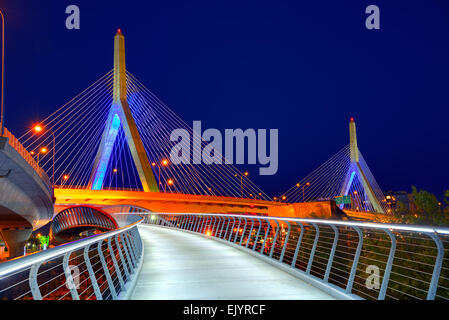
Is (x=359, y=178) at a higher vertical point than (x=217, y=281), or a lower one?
lower

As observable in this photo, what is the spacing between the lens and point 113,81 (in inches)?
1624

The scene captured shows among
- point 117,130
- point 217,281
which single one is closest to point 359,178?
point 117,130

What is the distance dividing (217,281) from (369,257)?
9.16 metres

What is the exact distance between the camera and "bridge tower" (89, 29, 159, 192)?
38906mm

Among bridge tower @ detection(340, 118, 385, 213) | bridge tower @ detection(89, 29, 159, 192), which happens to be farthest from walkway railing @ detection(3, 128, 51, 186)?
bridge tower @ detection(340, 118, 385, 213)

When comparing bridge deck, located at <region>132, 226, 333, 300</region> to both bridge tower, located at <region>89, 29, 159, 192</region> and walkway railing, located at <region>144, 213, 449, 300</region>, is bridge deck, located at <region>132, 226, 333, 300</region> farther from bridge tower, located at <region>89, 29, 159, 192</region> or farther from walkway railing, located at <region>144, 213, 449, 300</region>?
bridge tower, located at <region>89, 29, 159, 192</region>

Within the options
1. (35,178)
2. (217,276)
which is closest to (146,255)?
(217,276)

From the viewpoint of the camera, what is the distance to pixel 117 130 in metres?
42.3

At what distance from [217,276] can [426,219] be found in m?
11.8

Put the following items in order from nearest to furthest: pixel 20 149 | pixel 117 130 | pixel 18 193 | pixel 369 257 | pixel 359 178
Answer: pixel 369 257, pixel 20 149, pixel 18 193, pixel 117 130, pixel 359 178

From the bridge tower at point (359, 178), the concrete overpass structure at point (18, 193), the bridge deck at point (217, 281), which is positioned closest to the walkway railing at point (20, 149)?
the concrete overpass structure at point (18, 193)

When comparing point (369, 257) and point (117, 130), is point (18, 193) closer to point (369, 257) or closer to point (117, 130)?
point (117, 130)

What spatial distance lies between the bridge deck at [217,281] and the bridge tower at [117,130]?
29358 millimetres
